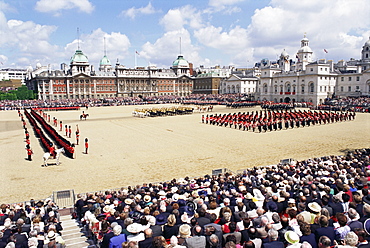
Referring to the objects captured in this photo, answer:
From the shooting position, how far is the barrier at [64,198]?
11.2 metres

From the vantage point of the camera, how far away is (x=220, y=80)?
111 m

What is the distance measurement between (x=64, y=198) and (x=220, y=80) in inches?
4069

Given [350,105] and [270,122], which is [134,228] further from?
[350,105]

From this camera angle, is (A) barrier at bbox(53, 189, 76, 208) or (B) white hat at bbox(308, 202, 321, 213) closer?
(B) white hat at bbox(308, 202, 321, 213)

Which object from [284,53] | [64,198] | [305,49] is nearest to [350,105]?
[305,49]

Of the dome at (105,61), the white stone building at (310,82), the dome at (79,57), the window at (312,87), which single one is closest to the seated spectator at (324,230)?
Answer: the white stone building at (310,82)

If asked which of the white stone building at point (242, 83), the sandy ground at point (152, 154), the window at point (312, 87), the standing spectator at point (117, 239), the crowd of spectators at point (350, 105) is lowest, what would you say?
→ the sandy ground at point (152, 154)

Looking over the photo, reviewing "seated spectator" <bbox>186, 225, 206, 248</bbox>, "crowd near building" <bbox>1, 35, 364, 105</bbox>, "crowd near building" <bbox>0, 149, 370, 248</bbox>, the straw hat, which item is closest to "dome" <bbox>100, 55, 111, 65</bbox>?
"crowd near building" <bbox>1, 35, 364, 105</bbox>

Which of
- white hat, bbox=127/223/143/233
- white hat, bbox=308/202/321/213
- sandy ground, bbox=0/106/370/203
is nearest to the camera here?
white hat, bbox=127/223/143/233

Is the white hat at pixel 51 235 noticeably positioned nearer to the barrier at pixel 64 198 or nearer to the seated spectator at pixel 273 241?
the barrier at pixel 64 198

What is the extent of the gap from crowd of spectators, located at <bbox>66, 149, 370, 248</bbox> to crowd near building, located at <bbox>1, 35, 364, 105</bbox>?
6065 centimetres

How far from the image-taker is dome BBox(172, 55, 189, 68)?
123 metres

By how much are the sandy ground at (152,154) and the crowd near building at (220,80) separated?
119 feet

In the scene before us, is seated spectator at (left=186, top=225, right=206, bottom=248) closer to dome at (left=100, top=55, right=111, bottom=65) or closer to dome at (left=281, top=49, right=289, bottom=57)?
dome at (left=281, top=49, right=289, bottom=57)
